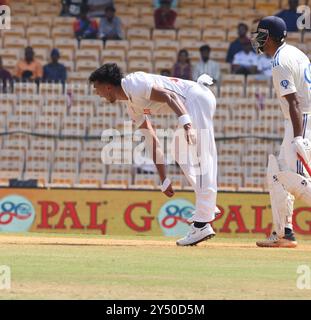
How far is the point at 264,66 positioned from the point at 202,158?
976 cm

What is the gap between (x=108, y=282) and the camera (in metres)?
9.35

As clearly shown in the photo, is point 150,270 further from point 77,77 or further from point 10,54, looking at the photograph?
point 10,54

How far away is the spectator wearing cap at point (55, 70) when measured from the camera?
21500mm

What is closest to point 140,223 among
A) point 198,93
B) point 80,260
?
point 198,93

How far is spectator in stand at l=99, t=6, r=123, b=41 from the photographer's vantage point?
2317 centimetres

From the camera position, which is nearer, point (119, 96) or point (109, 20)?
point (119, 96)

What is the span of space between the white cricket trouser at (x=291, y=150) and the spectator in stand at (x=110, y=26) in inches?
445

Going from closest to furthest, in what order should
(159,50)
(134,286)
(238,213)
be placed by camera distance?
(134,286), (238,213), (159,50)

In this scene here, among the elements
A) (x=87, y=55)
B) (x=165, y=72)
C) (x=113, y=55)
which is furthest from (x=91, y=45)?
(x=165, y=72)

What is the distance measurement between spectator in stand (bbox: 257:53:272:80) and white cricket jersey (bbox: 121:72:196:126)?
914 centimetres


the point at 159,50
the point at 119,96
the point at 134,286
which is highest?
the point at 159,50

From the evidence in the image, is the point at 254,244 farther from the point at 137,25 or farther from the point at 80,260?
the point at 137,25

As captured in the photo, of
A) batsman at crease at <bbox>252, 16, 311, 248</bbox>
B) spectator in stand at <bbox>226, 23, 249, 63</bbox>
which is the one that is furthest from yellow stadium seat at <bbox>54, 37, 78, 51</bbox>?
batsman at crease at <bbox>252, 16, 311, 248</bbox>

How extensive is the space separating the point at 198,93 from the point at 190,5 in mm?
12823
